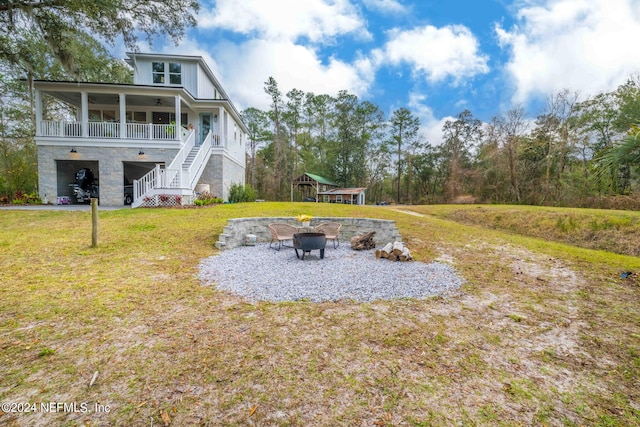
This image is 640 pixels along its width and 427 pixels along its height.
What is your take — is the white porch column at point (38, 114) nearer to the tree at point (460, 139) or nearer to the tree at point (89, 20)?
the tree at point (89, 20)

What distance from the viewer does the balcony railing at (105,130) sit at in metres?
13.4

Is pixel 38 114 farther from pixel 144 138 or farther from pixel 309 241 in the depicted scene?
pixel 309 241

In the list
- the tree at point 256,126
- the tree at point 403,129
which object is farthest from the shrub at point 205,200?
the tree at point 403,129

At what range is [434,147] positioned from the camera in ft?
115

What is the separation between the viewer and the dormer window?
16656 mm

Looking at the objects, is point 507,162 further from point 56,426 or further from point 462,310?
point 56,426

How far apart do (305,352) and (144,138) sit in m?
15.1

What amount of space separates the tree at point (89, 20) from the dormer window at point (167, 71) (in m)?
7.10

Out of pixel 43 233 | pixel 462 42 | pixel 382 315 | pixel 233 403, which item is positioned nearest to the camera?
pixel 233 403

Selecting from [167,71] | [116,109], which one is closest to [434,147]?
[167,71]

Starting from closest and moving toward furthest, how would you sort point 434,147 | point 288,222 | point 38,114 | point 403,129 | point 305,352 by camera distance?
1. point 305,352
2. point 288,222
3. point 38,114
4. point 434,147
5. point 403,129

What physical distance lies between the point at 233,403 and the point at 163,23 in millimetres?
12074

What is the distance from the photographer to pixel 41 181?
13141 mm

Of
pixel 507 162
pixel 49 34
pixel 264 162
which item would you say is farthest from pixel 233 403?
pixel 264 162
